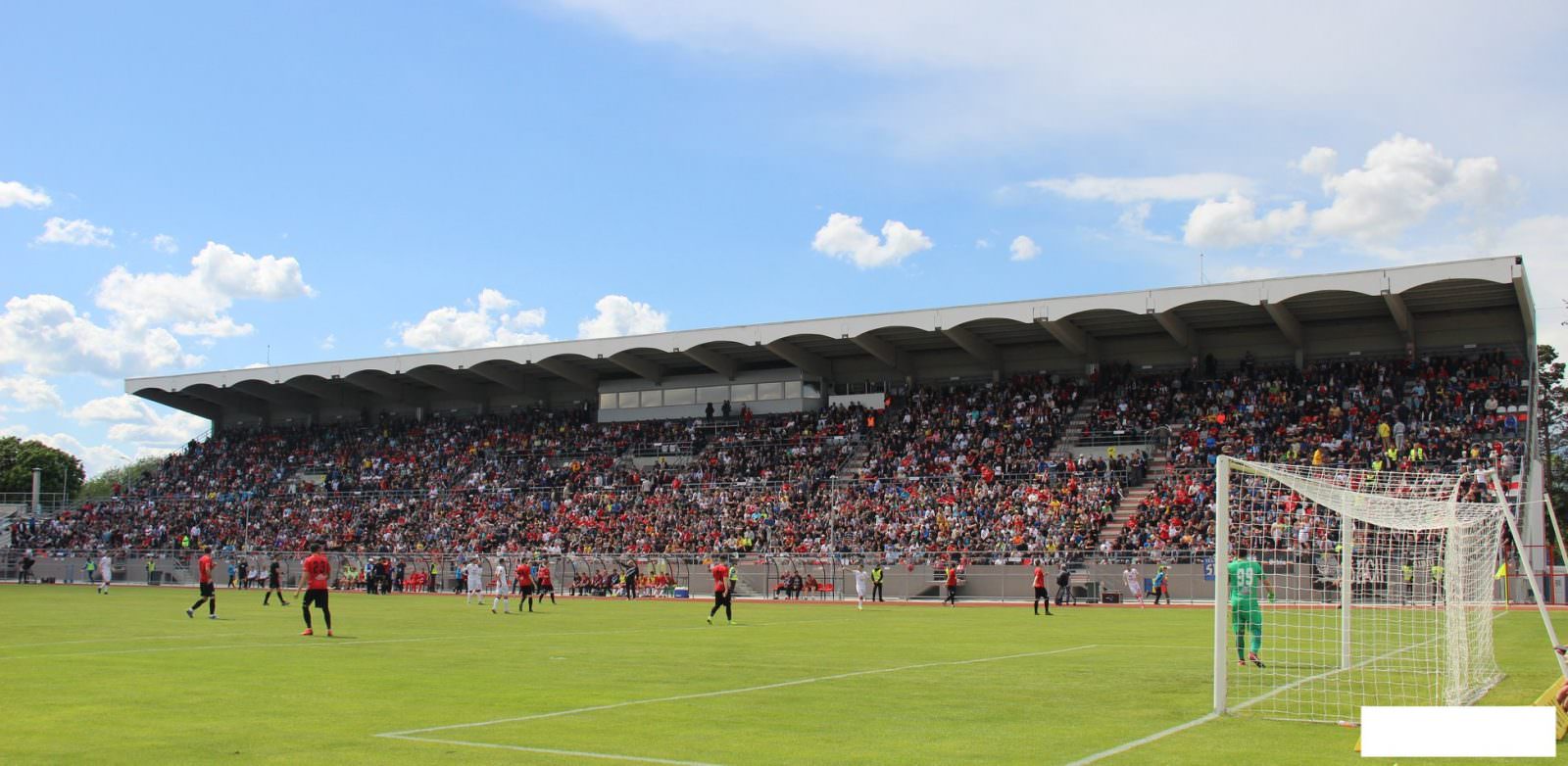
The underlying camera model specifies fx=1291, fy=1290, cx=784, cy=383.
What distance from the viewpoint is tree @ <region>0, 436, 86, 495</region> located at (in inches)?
4648

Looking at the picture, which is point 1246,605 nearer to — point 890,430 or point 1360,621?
point 1360,621

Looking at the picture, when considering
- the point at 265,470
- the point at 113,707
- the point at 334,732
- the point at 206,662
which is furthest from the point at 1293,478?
the point at 265,470

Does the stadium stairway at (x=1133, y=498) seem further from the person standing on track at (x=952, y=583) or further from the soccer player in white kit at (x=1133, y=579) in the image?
the person standing on track at (x=952, y=583)

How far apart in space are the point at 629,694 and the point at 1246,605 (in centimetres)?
915

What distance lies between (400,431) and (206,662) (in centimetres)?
5577

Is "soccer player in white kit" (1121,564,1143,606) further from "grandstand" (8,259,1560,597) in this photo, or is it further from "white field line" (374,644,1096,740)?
"white field line" (374,644,1096,740)

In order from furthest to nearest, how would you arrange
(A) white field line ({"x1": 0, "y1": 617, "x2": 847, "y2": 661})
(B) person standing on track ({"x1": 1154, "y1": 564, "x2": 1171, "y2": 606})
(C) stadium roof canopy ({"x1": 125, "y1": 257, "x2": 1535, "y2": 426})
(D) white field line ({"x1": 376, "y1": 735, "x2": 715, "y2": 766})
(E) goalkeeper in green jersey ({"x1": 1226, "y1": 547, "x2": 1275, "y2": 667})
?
(C) stadium roof canopy ({"x1": 125, "y1": 257, "x2": 1535, "y2": 426}), (B) person standing on track ({"x1": 1154, "y1": 564, "x2": 1171, "y2": 606}), (A) white field line ({"x1": 0, "y1": 617, "x2": 847, "y2": 661}), (E) goalkeeper in green jersey ({"x1": 1226, "y1": 547, "x2": 1275, "y2": 667}), (D) white field line ({"x1": 376, "y1": 735, "x2": 715, "y2": 766})

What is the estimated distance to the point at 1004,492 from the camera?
48625 mm

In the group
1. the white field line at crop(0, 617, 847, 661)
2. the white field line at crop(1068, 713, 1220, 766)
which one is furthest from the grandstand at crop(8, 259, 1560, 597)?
the white field line at crop(1068, 713, 1220, 766)

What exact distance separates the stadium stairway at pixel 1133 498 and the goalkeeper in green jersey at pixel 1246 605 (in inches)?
1022

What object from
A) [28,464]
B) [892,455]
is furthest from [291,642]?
[28,464]

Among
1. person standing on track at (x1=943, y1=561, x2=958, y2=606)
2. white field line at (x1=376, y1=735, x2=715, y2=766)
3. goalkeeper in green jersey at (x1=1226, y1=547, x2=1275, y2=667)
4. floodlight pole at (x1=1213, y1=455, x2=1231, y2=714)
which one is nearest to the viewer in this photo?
white field line at (x1=376, y1=735, x2=715, y2=766)

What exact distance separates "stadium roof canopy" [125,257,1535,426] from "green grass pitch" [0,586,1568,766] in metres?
23.4

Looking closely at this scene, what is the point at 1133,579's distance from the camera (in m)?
41.4
